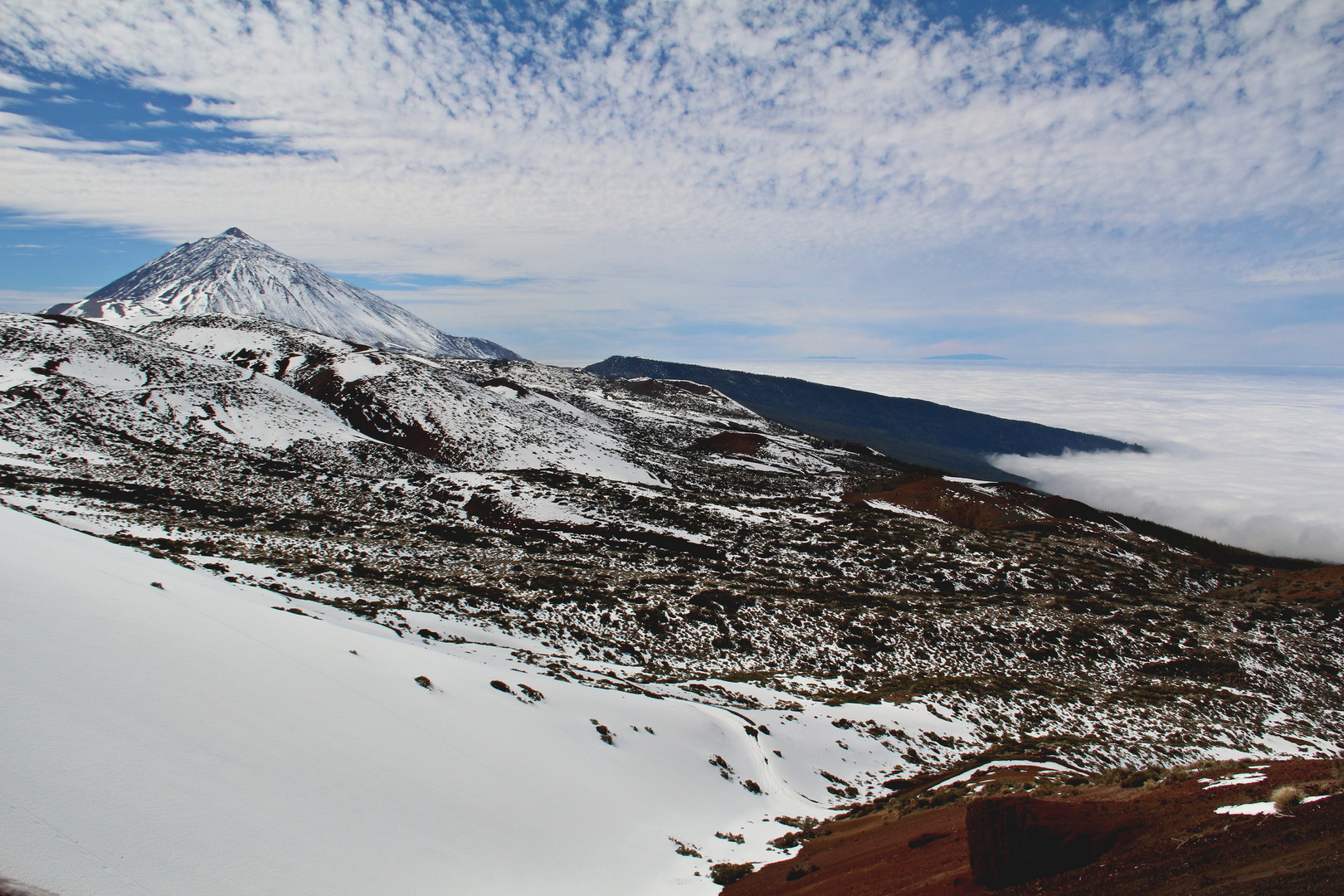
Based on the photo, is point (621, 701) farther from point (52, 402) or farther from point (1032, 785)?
point (52, 402)

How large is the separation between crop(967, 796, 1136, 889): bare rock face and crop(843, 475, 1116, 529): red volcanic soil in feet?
148

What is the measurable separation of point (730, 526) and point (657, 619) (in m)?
16.5

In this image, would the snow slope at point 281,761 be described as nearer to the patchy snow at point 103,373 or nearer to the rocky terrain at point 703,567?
the rocky terrain at point 703,567

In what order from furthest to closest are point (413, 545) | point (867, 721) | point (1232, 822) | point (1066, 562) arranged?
1. point (1066, 562)
2. point (413, 545)
3. point (867, 721)
4. point (1232, 822)

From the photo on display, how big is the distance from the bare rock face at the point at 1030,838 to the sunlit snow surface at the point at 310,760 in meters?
5.17

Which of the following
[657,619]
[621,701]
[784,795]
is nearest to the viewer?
[784,795]

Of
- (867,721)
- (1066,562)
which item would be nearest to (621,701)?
(867,721)

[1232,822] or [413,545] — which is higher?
[1232,822]

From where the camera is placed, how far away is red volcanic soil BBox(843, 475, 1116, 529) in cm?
5009

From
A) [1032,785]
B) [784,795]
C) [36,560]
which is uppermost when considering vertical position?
[36,560]

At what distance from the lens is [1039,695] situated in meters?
21.0

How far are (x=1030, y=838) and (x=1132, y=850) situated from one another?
109 cm

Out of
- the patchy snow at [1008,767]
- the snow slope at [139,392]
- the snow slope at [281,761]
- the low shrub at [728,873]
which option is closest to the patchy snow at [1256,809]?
the low shrub at [728,873]

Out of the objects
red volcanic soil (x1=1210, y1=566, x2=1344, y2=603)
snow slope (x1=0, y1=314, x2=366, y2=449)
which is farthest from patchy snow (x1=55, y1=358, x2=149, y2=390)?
red volcanic soil (x1=1210, y1=566, x2=1344, y2=603)
